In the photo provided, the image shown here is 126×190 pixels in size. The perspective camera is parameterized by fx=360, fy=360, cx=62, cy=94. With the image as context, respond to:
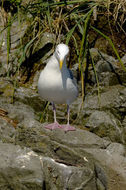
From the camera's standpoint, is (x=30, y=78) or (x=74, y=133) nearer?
(x=74, y=133)

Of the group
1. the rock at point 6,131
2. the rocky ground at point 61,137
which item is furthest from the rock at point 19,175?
the rock at point 6,131

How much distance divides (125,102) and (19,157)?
2918 mm

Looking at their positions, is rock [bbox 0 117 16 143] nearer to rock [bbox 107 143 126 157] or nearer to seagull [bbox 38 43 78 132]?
seagull [bbox 38 43 78 132]

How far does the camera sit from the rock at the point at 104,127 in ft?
18.3

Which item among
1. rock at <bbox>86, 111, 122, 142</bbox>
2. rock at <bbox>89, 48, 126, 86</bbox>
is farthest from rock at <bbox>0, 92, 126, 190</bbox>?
rock at <bbox>89, 48, 126, 86</bbox>

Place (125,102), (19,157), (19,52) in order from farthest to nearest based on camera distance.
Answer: (19,52) → (125,102) → (19,157)

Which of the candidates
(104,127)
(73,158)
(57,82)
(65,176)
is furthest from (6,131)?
(65,176)

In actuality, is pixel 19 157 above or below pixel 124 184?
above

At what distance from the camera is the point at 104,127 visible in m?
5.59

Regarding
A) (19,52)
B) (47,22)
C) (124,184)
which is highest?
(47,22)

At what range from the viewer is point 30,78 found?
6.93 meters

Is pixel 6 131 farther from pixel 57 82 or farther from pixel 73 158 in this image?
pixel 73 158

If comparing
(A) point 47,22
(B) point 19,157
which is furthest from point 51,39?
(B) point 19,157

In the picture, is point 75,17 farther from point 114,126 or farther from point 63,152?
point 63,152
